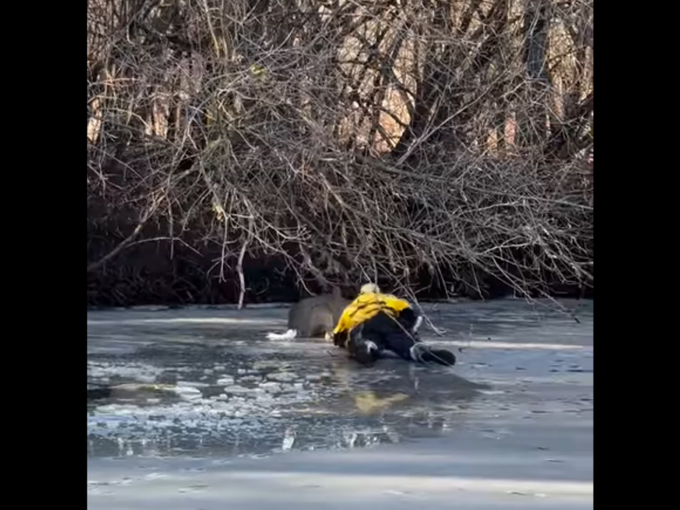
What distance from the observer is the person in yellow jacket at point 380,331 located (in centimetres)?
754

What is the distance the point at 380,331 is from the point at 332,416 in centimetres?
129

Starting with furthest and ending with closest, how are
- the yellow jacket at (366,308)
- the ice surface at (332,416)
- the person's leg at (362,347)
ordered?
the yellow jacket at (366,308), the person's leg at (362,347), the ice surface at (332,416)

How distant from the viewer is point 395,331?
300 inches

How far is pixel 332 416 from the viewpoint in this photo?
6410 mm

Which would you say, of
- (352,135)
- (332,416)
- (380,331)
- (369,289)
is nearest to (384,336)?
(380,331)

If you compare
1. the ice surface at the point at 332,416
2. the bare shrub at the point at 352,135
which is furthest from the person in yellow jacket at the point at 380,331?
the bare shrub at the point at 352,135

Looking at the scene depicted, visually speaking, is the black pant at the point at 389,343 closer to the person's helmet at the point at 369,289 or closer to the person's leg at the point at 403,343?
the person's leg at the point at 403,343

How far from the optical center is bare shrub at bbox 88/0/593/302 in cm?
773

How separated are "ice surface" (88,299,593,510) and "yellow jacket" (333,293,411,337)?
196 mm

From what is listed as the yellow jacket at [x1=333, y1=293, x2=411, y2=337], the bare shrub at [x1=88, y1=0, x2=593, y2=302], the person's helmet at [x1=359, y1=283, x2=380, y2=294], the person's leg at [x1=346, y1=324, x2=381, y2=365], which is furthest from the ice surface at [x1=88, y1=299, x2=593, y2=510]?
the bare shrub at [x1=88, y1=0, x2=593, y2=302]

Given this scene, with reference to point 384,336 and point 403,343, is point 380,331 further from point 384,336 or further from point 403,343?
point 403,343

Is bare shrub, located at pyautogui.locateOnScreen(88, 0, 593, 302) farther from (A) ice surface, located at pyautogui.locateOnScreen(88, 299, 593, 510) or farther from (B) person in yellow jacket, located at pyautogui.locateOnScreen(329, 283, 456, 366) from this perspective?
(A) ice surface, located at pyautogui.locateOnScreen(88, 299, 593, 510)

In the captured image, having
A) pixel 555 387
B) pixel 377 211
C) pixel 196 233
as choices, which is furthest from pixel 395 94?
pixel 555 387
